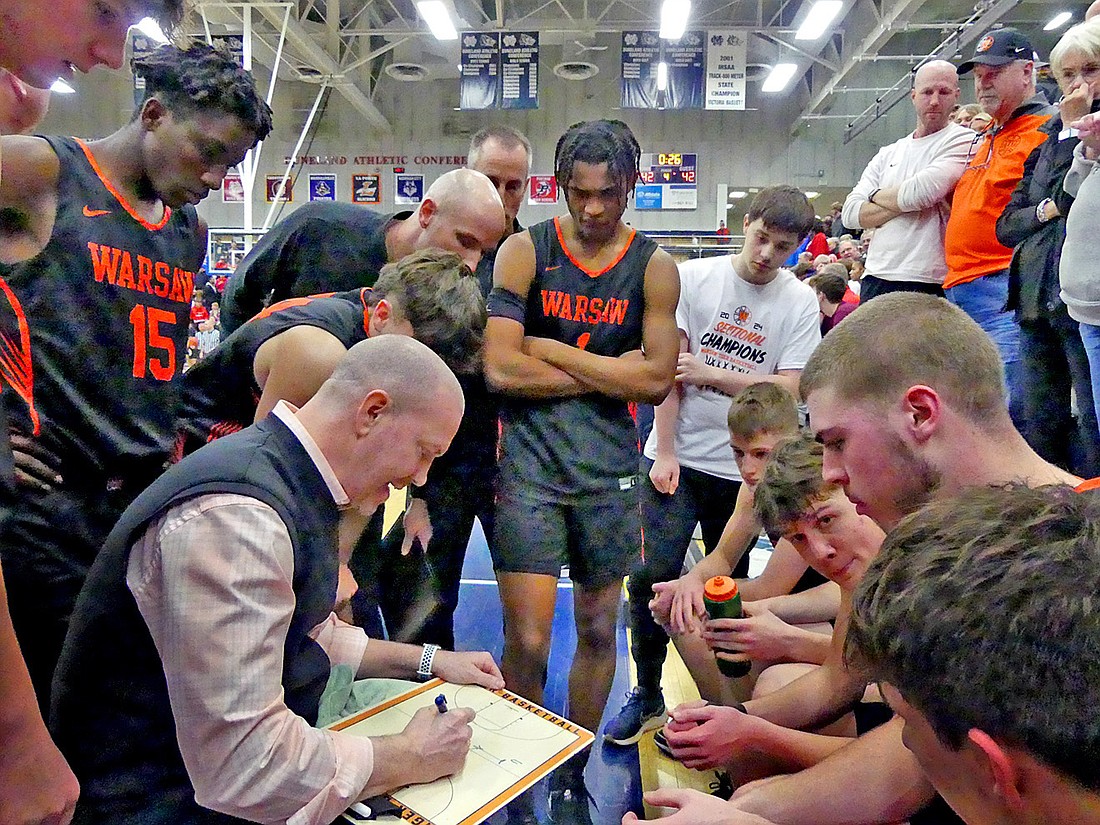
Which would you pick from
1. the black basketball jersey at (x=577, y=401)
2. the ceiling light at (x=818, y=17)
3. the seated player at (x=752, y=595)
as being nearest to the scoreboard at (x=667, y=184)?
the ceiling light at (x=818, y=17)

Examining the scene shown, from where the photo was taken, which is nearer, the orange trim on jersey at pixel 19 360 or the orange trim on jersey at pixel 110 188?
the orange trim on jersey at pixel 19 360

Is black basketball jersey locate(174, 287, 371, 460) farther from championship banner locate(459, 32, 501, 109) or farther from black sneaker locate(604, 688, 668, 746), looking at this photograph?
championship banner locate(459, 32, 501, 109)

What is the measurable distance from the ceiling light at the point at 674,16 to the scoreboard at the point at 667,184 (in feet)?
16.5

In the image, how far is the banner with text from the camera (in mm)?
10641

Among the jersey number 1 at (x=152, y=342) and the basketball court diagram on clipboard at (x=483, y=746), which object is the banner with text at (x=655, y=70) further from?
the basketball court diagram on clipboard at (x=483, y=746)

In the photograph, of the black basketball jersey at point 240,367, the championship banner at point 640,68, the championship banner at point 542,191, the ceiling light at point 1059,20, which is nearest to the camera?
the black basketball jersey at point 240,367

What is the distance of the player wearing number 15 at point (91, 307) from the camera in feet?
5.11

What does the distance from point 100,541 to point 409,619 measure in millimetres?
1099

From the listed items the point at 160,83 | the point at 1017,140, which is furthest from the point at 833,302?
the point at 160,83

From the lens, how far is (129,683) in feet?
3.82

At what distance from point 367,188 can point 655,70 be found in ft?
22.3

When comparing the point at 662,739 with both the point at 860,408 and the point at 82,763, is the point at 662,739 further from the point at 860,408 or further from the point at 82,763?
the point at 82,763

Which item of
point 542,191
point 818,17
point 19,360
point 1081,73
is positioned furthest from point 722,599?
point 542,191

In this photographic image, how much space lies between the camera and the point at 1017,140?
313 centimetres
